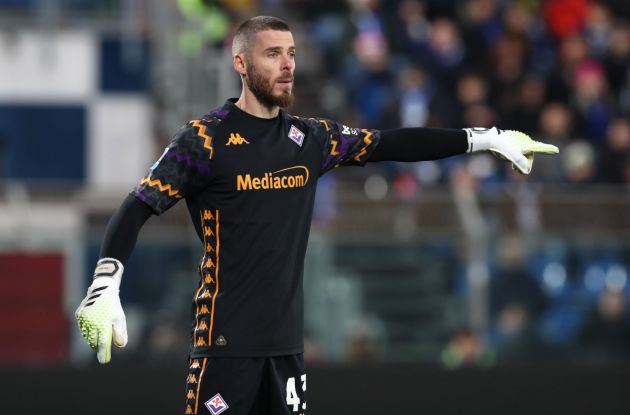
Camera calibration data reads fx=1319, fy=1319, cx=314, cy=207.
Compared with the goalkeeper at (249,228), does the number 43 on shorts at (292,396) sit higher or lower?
lower

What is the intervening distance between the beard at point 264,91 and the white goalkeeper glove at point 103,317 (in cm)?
97

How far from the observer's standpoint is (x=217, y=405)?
5.32 m

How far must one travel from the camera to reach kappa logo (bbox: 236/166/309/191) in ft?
17.6

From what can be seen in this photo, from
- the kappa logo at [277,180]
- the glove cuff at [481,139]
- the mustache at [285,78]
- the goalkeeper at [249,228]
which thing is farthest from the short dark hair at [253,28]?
the glove cuff at [481,139]

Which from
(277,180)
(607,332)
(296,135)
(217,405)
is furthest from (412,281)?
(217,405)

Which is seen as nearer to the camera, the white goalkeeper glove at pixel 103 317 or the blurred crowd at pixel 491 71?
the white goalkeeper glove at pixel 103 317

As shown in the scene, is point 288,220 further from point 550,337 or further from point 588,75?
point 588,75

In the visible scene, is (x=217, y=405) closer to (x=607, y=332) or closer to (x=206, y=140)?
(x=206, y=140)

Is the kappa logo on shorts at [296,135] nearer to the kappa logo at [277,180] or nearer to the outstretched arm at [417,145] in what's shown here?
the kappa logo at [277,180]

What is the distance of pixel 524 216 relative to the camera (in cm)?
1063

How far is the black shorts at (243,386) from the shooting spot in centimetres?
532

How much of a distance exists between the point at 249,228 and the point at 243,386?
0.64 m

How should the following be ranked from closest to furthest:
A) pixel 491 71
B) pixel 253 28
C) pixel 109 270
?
pixel 109 270 → pixel 253 28 → pixel 491 71

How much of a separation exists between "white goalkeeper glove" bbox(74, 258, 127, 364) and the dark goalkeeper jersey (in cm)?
45
